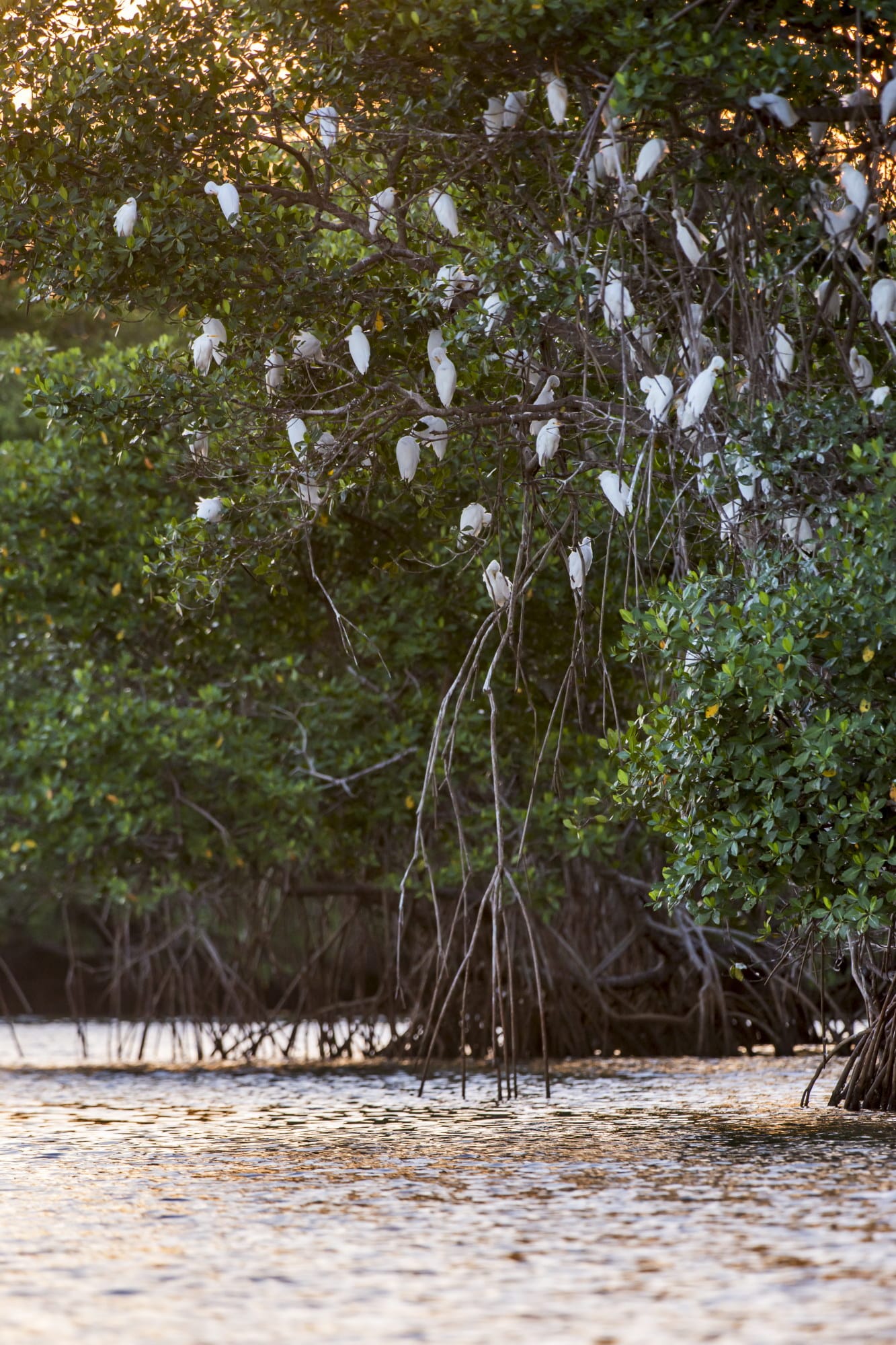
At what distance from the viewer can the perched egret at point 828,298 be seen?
15.1ft

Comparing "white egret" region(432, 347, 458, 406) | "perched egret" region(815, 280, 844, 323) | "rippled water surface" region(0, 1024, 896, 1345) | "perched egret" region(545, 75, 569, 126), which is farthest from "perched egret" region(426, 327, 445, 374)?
"rippled water surface" region(0, 1024, 896, 1345)

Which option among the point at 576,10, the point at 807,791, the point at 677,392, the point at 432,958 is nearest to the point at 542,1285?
the point at 807,791

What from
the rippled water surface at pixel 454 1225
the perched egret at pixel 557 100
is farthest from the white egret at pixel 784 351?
the rippled water surface at pixel 454 1225

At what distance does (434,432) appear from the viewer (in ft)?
16.7

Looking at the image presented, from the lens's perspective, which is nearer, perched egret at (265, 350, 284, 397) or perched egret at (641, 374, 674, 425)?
perched egret at (641, 374, 674, 425)

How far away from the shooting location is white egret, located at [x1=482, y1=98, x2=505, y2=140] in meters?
4.75

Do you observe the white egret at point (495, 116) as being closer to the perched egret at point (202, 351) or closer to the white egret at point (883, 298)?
the perched egret at point (202, 351)

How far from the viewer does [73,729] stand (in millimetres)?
7516

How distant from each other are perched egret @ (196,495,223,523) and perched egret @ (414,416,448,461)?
1.94 feet

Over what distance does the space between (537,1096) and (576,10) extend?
3.49 m

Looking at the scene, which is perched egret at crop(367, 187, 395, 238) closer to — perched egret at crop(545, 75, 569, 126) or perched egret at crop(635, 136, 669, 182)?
perched egret at crop(545, 75, 569, 126)

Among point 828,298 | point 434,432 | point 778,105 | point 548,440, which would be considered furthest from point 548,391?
point 778,105

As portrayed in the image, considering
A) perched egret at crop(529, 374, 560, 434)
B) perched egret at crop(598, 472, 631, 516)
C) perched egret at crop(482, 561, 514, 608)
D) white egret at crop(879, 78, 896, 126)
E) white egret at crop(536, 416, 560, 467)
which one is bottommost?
perched egret at crop(482, 561, 514, 608)

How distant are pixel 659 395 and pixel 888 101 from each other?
2.81ft
